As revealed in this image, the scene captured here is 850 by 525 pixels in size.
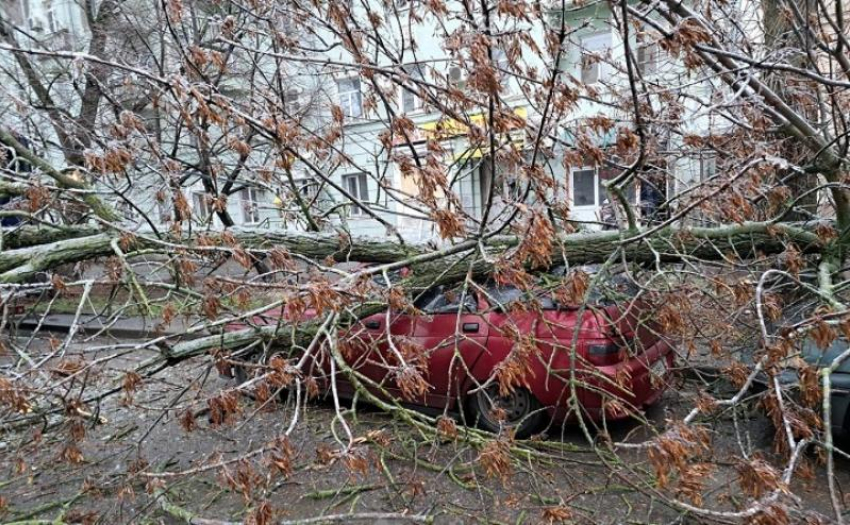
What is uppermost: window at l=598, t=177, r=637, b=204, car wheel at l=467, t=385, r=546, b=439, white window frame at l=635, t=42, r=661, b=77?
white window frame at l=635, t=42, r=661, b=77

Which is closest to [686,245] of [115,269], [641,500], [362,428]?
[641,500]

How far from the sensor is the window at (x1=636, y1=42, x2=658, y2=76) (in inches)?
179

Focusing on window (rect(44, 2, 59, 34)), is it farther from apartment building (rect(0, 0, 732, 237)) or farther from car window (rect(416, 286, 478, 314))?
car window (rect(416, 286, 478, 314))

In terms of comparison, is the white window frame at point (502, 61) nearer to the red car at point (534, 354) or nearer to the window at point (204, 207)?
the red car at point (534, 354)

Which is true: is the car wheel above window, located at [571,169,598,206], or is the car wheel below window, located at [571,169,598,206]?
below

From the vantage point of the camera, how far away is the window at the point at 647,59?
4.54 m

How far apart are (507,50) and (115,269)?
2.95 m

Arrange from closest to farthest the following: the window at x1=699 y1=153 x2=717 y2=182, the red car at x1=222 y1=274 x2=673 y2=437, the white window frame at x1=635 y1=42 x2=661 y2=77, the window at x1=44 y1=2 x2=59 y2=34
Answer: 1. the red car at x1=222 y1=274 x2=673 y2=437
2. the white window frame at x1=635 y1=42 x2=661 y2=77
3. the window at x1=699 y1=153 x2=717 y2=182
4. the window at x1=44 y1=2 x2=59 y2=34

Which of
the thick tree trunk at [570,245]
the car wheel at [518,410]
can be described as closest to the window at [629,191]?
the thick tree trunk at [570,245]

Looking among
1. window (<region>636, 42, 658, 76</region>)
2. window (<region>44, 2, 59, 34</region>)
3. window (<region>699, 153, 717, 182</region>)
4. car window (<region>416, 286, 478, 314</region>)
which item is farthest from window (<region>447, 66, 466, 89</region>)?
window (<region>44, 2, 59, 34</region>)

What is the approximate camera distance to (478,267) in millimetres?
4395

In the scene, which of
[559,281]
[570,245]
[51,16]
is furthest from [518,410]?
[51,16]

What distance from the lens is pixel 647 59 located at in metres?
5.33

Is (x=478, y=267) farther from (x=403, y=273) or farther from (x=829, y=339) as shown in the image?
(x=829, y=339)
